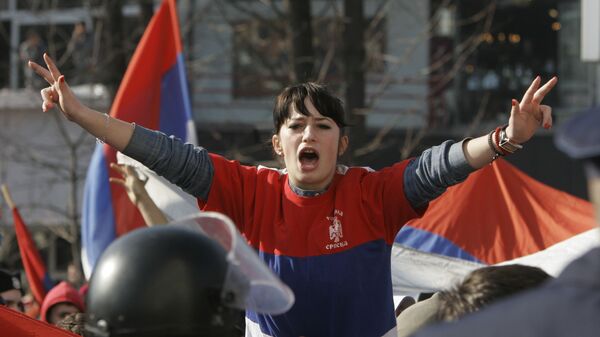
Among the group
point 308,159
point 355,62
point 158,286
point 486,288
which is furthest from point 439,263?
point 355,62

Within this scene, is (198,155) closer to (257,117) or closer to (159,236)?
(159,236)

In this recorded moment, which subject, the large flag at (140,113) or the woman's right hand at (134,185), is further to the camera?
the large flag at (140,113)

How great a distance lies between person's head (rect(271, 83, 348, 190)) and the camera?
4.29 metres

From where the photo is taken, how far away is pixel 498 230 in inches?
309

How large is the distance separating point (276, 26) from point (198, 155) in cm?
950

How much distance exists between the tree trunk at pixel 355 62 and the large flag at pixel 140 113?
2999 mm

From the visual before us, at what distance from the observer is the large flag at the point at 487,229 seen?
289 inches

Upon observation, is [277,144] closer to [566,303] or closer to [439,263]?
[566,303]

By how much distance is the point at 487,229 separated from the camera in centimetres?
788

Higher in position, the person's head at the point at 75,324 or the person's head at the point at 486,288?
the person's head at the point at 486,288

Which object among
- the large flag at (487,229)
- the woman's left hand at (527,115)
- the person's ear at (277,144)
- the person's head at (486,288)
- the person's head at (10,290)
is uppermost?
the woman's left hand at (527,115)

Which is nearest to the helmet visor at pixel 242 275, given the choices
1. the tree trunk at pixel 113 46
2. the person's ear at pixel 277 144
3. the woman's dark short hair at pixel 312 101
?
the woman's dark short hair at pixel 312 101

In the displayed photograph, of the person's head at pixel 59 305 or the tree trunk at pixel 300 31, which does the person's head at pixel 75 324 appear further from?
the tree trunk at pixel 300 31

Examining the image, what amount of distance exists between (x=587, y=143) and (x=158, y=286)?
1044 millimetres
